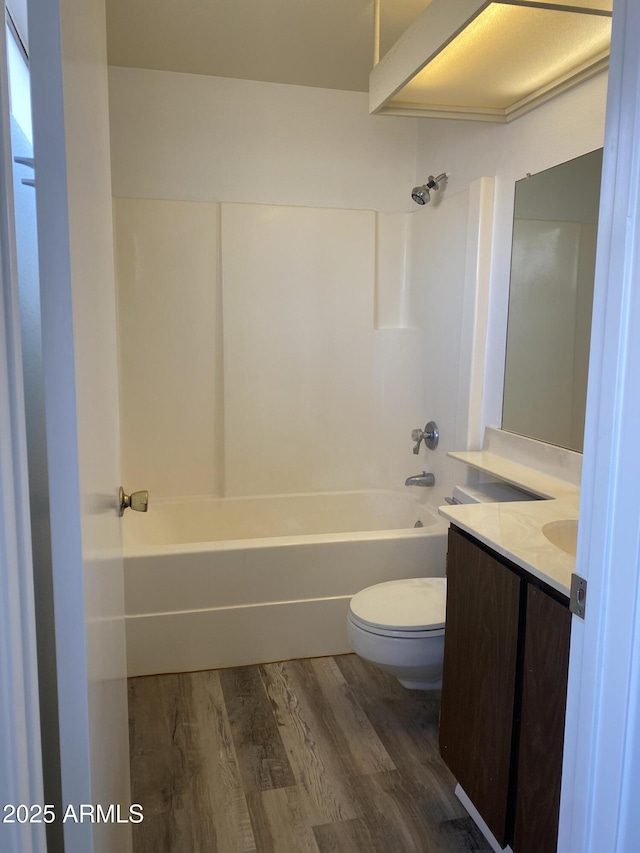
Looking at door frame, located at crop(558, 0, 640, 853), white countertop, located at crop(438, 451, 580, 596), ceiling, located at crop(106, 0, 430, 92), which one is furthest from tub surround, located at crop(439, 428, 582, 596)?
ceiling, located at crop(106, 0, 430, 92)

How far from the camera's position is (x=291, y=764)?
2062mm

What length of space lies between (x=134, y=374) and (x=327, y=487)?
1223 millimetres

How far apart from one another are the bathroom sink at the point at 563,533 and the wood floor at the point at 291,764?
834mm

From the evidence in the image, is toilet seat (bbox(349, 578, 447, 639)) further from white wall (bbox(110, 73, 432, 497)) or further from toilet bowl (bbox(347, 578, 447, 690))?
white wall (bbox(110, 73, 432, 497))

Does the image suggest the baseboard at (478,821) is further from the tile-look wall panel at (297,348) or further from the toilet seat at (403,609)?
the tile-look wall panel at (297,348)

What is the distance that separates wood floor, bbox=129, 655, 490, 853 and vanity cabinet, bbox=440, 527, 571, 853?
202 mm

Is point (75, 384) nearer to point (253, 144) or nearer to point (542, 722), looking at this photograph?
point (542, 722)

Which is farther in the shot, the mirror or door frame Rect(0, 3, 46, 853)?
the mirror

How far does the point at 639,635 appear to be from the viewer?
89 cm

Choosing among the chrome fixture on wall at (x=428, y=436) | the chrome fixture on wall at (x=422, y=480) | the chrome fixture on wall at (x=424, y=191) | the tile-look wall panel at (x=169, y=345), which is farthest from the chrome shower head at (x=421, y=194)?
the chrome fixture on wall at (x=422, y=480)

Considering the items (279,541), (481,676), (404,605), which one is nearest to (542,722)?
(481,676)

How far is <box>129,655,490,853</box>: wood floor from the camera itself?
1.77 metres

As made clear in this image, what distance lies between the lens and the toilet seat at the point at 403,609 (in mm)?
2137

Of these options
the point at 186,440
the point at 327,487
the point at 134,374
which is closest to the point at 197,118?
the point at 134,374
